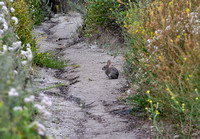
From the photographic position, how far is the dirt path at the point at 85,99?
13.6 ft

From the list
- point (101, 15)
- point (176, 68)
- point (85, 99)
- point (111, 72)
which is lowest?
point (85, 99)

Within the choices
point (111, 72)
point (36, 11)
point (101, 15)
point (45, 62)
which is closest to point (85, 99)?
point (111, 72)

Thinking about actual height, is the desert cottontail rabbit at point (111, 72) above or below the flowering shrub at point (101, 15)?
below

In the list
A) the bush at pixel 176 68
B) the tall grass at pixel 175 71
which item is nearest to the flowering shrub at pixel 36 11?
the tall grass at pixel 175 71

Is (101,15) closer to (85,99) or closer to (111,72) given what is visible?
(111,72)

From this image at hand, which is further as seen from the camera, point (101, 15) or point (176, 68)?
point (101, 15)

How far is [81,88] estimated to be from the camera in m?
5.89

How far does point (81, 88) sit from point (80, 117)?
1.31 metres

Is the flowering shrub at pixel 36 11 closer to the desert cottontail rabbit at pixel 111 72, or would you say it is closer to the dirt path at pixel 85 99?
the dirt path at pixel 85 99

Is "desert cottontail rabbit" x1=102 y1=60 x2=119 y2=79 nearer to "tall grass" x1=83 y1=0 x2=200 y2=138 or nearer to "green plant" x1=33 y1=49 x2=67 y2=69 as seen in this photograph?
"green plant" x1=33 y1=49 x2=67 y2=69

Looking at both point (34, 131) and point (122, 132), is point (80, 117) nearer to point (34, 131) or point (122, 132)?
point (122, 132)

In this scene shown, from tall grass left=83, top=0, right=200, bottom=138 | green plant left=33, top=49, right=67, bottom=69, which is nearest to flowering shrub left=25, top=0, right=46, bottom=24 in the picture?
green plant left=33, top=49, right=67, bottom=69

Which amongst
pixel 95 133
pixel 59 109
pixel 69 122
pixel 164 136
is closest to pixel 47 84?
pixel 59 109

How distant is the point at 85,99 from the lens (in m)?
5.34
